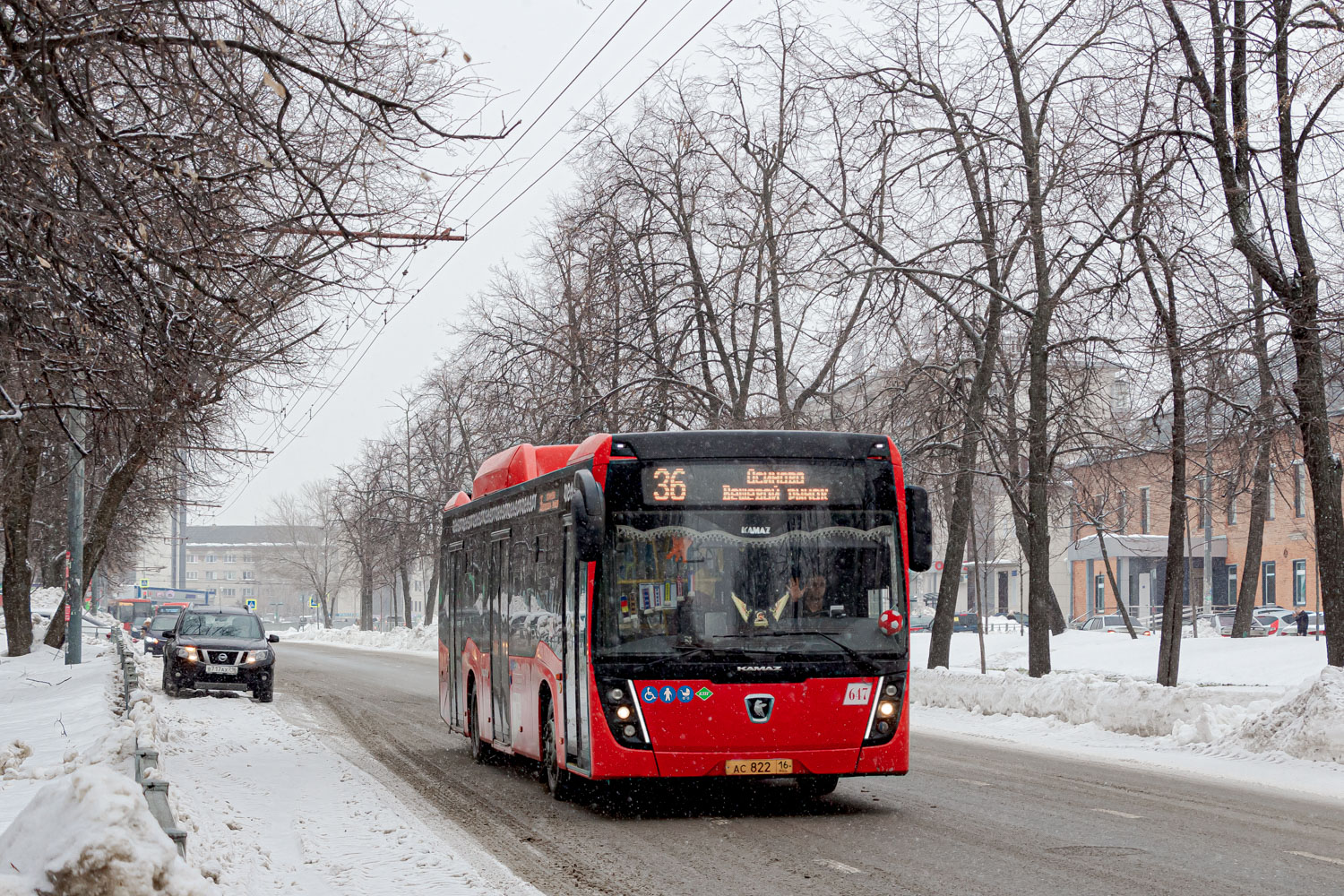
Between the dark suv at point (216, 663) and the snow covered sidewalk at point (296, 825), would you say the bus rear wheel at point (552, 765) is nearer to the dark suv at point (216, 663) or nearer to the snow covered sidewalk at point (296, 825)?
the snow covered sidewalk at point (296, 825)

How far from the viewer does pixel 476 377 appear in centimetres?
3244

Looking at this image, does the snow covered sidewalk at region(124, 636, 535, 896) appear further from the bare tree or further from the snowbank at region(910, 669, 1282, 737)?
the bare tree

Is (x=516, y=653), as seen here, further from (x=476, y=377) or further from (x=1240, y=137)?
(x=476, y=377)

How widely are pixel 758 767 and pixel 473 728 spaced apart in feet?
18.5

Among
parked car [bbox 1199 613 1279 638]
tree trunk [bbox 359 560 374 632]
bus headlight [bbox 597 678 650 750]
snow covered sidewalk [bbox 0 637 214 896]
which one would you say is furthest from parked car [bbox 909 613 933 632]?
snow covered sidewalk [bbox 0 637 214 896]

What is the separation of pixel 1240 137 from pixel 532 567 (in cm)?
1018

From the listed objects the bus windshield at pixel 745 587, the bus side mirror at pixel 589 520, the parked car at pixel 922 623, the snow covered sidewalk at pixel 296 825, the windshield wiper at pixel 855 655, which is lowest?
the parked car at pixel 922 623

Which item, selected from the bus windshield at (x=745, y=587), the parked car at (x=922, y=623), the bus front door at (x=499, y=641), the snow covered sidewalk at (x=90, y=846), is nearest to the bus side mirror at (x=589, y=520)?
the bus windshield at (x=745, y=587)

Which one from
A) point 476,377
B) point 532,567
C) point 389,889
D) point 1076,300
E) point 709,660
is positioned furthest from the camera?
point 476,377

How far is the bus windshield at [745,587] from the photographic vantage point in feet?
35.7

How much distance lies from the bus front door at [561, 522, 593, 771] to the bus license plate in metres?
1.03

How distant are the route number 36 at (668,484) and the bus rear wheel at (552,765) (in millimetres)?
2175

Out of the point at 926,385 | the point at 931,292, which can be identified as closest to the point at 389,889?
the point at 931,292

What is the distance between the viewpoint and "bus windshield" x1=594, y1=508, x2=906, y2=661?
428 inches
